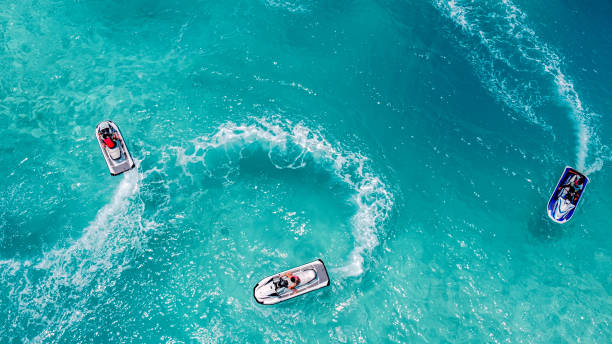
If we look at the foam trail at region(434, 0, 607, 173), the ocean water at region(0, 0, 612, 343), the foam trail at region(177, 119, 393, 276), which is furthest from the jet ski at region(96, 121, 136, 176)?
the foam trail at region(434, 0, 607, 173)

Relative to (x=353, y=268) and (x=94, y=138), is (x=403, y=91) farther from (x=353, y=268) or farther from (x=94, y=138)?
(x=94, y=138)

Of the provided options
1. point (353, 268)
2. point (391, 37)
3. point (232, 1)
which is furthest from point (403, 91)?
point (232, 1)

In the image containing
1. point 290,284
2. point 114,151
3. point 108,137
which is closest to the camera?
point 290,284

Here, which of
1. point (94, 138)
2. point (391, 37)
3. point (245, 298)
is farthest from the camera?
point (391, 37)

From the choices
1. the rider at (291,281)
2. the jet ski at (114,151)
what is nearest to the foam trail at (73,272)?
the jet ski at (114,151)

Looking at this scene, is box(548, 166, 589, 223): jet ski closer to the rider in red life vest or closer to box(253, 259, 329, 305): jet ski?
box(253, 259, 329, 305): jet ski

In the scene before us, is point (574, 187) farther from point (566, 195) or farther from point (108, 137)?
point (108, 137)

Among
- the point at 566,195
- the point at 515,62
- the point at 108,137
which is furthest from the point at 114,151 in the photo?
the point at 515,62
